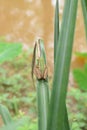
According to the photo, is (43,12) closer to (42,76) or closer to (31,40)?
(31,40)

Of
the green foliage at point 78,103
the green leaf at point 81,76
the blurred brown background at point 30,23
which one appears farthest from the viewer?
the blurred brown background at point 30,23

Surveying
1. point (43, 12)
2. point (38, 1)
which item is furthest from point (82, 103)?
point (38, 1)

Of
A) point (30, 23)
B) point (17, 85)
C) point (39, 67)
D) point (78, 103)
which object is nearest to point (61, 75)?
point (39, 67)

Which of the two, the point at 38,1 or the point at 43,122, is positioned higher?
the point at 38,1

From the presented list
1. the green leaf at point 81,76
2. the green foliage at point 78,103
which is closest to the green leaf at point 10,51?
the green leaf at point 81,76

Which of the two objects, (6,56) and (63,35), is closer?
(63,35)

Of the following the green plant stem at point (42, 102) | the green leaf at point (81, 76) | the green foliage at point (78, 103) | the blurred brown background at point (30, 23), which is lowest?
→ the green foliage at point (78, 103)

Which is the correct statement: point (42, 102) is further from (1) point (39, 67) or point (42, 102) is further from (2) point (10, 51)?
(2) point (10, 51)

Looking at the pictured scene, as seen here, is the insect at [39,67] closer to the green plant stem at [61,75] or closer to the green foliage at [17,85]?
the green plant stem at [61,75]
